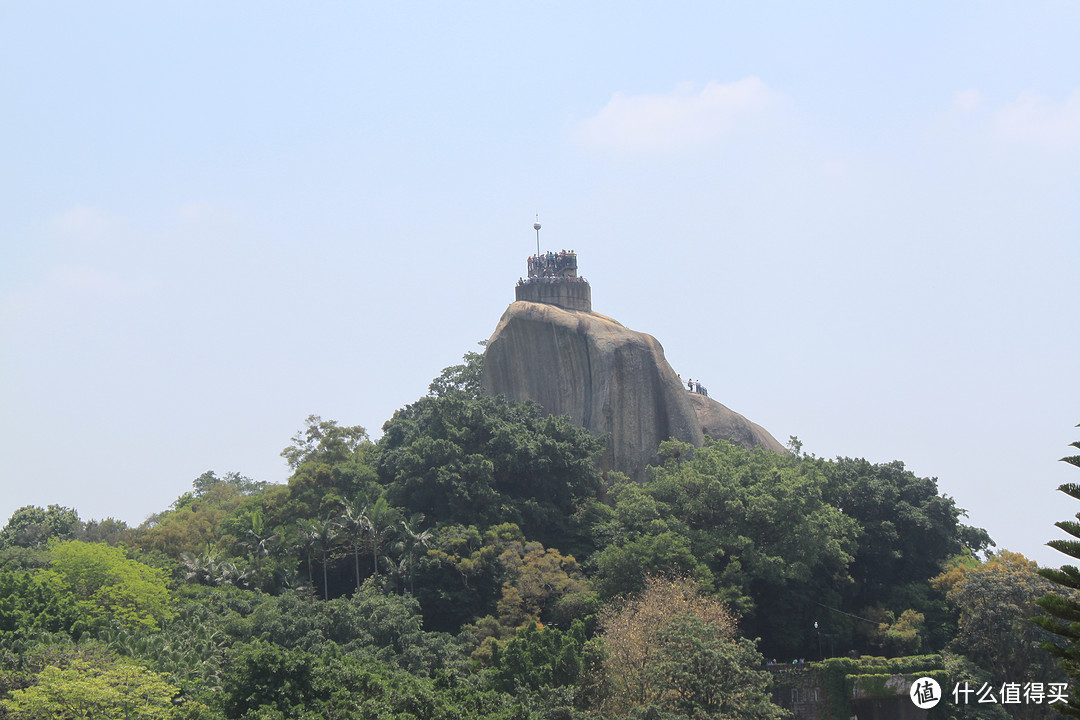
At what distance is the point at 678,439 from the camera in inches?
1754

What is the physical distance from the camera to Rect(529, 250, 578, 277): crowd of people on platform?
50.1 m

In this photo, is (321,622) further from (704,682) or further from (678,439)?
(678,439)

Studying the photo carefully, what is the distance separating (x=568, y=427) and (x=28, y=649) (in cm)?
1917

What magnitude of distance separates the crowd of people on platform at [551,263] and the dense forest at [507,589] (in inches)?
320

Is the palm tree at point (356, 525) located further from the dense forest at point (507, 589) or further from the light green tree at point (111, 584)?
the light green tree at point (111, 584)

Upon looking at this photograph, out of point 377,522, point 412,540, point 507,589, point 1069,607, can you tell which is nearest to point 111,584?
point 377,522

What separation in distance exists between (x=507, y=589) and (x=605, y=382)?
1140 centimetres

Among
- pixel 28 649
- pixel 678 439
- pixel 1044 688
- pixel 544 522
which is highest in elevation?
pixel 678 439

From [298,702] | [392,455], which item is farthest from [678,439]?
[298,702]

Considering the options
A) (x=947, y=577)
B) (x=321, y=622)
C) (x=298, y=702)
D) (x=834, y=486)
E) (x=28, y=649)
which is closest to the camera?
(x=298, y=702)

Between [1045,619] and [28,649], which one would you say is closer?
[1045,619]

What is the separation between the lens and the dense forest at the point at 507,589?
87.8 feet

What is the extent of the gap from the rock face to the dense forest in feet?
6.99

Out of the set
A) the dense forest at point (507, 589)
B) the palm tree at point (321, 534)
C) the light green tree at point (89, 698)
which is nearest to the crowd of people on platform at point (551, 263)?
the dense forest at point (507, 589)
